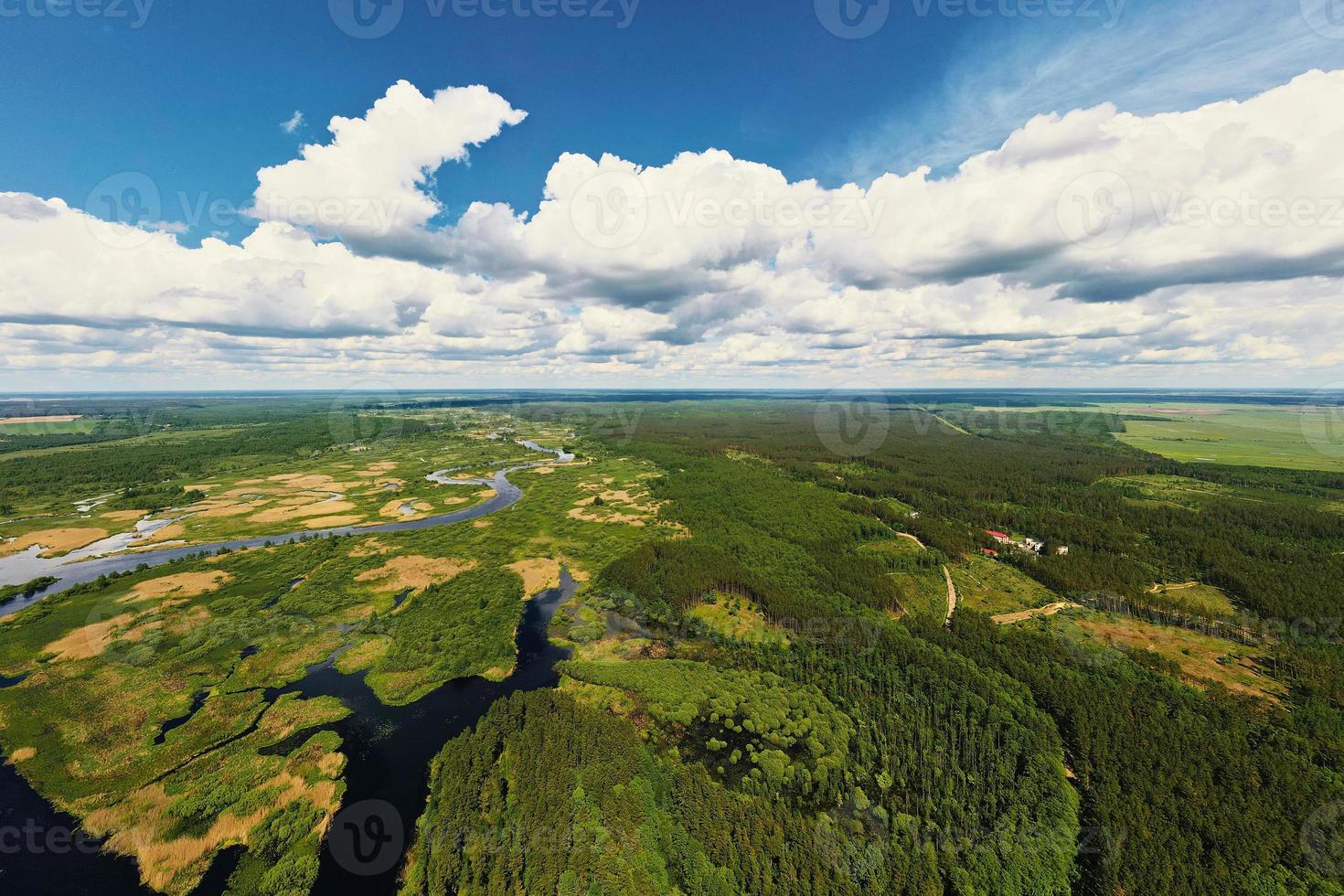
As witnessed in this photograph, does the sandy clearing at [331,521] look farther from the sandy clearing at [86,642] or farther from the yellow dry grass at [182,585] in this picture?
the sandy clearing at [86,642]

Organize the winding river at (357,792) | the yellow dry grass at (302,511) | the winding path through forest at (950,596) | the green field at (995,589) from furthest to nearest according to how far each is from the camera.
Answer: the yellow dry grass at (302,511)
the green field at (995,589)
the winding path through forest at (950,596)
the winding river at (357,792)

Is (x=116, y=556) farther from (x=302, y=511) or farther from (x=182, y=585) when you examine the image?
(x=302, y=511)

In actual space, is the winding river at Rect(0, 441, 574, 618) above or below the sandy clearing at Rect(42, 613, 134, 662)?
below

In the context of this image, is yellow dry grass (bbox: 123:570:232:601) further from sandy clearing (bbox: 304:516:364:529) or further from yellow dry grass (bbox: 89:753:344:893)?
yellow dry grass (bbox: 89:753:344:893)

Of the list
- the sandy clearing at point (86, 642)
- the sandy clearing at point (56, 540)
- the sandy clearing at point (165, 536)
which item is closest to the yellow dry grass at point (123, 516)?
the sandy clearing at point (56, 540)

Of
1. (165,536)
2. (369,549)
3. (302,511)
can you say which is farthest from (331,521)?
(369,549)

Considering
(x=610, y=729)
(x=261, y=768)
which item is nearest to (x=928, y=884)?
(x=610, y=729)

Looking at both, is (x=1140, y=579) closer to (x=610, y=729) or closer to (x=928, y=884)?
(x=928, y=884)

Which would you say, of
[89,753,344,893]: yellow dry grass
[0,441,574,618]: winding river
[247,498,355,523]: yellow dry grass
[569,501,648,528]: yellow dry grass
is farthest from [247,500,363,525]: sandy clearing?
[89,753,344,893]: yellow dry grass
